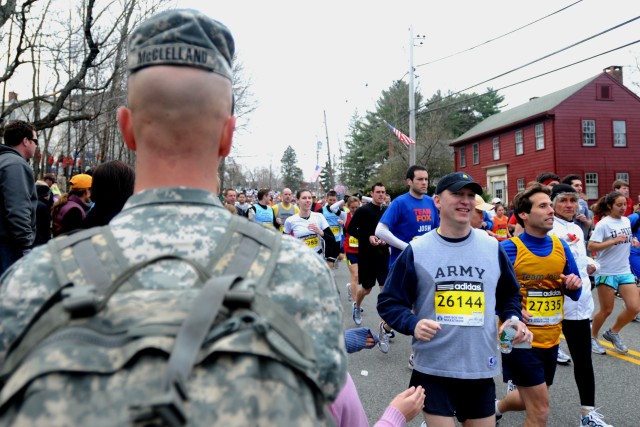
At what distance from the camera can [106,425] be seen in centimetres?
96

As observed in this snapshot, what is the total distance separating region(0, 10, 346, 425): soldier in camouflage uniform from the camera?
1.12 meters

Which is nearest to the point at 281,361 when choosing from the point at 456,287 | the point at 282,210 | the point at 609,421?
the point at 456,287

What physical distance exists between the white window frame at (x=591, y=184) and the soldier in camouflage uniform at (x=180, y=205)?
120 feet

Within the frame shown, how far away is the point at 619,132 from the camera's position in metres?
34.6

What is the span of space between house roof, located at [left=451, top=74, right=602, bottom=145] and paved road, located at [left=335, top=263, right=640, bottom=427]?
31.0 metres

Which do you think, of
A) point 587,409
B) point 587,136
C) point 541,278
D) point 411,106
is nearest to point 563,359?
point 587,409

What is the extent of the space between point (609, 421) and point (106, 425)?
4834 mm

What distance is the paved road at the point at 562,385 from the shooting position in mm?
4691

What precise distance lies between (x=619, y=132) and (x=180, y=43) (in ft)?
129

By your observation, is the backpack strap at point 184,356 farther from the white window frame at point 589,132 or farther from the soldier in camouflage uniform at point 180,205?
the white window frame at point 589,132

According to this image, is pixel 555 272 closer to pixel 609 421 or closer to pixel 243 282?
pixel 609 421

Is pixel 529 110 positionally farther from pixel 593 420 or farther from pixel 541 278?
pixel 593 420

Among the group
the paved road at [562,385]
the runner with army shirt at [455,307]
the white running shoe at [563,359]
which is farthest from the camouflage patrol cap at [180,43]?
the white running shoe at [563,359]

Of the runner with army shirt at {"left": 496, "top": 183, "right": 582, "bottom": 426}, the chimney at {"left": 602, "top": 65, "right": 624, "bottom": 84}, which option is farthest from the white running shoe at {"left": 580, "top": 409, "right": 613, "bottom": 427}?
the chimney at {"left": 602, "top": 65, "right": 624, "bottom": 84}
